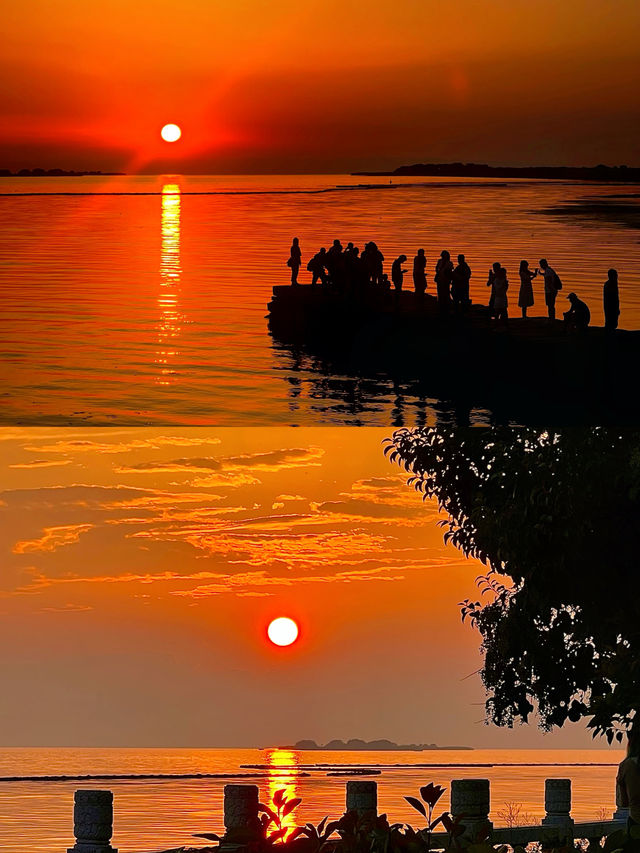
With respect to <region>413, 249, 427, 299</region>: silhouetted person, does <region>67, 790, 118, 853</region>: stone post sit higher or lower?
lower

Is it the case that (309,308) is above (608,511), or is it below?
above

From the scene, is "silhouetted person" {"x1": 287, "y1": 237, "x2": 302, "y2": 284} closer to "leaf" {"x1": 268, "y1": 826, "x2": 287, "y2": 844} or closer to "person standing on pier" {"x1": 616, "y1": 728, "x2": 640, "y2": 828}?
"person standing on pier" {"x1": 616, "y1": 728, "x2": 640, "y2": 828}

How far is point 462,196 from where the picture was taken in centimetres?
3472

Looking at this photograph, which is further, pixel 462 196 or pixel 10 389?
pixel 10 389

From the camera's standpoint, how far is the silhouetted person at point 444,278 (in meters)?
35.6

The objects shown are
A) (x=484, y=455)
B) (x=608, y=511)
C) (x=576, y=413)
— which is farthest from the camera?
(x=576, y=413)

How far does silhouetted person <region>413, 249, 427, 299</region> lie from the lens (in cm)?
3534

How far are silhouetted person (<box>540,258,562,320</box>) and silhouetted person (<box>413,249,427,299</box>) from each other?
16.1 feet

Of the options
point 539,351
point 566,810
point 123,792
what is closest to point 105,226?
point 539,351

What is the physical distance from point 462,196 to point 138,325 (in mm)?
8732

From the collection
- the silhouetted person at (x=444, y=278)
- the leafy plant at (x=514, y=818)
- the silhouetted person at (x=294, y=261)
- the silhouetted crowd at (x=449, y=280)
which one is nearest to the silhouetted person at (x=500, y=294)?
the silhouetted crowd at (x=449, y=280)

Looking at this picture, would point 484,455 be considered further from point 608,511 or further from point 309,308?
point 309,308

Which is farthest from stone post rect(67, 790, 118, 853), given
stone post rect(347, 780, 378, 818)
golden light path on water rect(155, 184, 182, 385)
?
golden light path on water rect(155, 184, 182, 385)

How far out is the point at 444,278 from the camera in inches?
1414
